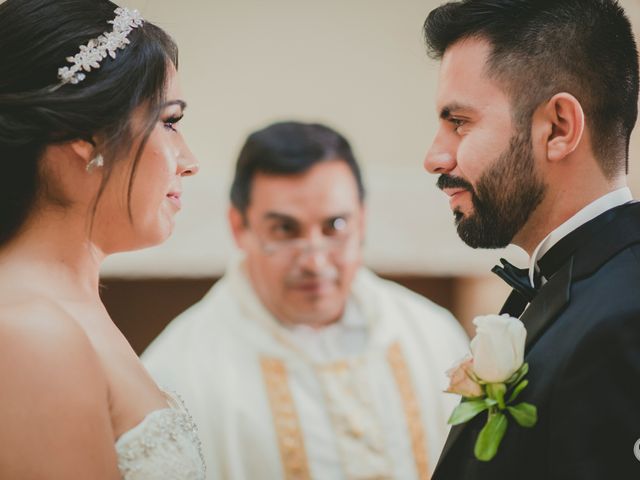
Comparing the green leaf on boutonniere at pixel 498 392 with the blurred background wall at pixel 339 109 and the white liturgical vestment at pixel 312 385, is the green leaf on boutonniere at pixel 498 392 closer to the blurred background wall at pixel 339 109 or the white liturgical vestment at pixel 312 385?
the white liturgical vestment at pixel 312 385

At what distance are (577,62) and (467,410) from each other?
2.52 ft

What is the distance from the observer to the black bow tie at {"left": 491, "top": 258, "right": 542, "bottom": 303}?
191 cm

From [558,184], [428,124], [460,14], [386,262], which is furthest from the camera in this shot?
[428,124]

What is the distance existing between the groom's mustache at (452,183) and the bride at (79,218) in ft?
1.98

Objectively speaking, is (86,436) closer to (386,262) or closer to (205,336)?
(205,336)

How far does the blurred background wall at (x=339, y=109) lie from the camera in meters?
5.24

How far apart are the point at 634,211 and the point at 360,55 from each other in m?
4.30

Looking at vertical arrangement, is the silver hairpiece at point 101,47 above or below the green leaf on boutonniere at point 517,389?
above

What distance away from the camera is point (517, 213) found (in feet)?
6.28

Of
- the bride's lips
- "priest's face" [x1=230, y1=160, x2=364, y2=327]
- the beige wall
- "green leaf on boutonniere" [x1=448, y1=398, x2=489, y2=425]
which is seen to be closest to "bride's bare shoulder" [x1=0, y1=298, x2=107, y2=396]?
the bride's lips

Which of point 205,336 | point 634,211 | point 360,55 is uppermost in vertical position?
point 360,55

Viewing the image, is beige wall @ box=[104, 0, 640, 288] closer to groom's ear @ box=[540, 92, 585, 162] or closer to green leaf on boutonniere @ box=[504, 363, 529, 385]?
groom's ear @ box=[540, 92, 585, 162]

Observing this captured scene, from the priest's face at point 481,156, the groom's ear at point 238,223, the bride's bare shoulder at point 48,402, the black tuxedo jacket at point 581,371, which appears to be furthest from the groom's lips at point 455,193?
the groom's ear at point 238,223

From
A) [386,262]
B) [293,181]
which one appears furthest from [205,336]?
[386,262]
